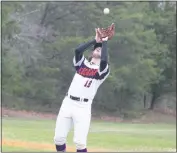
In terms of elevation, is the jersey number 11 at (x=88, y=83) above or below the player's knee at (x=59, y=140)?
above

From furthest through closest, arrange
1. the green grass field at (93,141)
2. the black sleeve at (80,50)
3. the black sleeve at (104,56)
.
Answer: the green grass field at (93,141) → the black sleeve at (80,50) → the black sleeve at (104,56)

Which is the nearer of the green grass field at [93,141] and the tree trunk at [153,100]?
the green grass field at [93,141]

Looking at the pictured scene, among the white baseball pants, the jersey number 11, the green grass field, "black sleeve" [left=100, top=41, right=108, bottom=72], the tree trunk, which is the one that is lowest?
the tree trunk

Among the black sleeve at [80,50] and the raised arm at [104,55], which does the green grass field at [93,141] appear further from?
the raised arm at [104,55]

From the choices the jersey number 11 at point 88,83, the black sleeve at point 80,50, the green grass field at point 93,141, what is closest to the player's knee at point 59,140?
the jersey number 11 at point 88,83

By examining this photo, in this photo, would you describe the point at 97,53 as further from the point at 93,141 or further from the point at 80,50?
the point at 93,141

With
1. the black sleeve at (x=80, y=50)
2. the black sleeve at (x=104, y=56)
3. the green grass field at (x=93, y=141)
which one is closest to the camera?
the black sleeve at (x=104, y=56)

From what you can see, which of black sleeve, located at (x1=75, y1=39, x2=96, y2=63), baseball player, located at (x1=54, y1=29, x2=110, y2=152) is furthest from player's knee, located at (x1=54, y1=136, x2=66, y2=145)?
black sleeve, located at (x1=75, y1=39, x2=96, y2=63)

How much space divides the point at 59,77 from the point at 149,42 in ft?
26.4

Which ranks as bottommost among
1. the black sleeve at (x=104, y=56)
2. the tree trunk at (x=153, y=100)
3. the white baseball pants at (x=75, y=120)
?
the tree trunk at (x=153, y=100)

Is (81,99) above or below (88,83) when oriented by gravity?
below

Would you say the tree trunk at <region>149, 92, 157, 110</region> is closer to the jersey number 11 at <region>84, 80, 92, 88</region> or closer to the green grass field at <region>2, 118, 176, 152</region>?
the green grass field at <region>2, 118, 176, 152</region>

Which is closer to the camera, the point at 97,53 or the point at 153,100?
the point at 97,53

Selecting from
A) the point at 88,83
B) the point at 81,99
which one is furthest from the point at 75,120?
the point at 88,83
